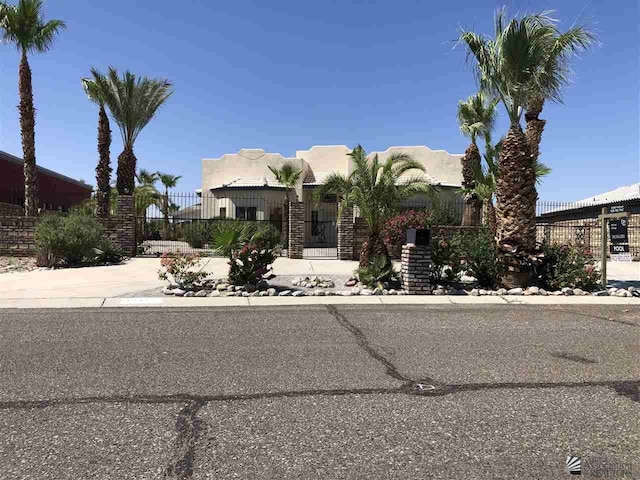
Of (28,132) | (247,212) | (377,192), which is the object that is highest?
(28,132)

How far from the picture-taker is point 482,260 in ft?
40.6

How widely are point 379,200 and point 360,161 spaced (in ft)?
4.13

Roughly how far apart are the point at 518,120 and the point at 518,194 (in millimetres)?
1909

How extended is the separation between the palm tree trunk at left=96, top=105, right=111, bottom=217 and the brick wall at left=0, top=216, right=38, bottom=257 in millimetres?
4502

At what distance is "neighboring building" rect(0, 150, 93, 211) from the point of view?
27766mm

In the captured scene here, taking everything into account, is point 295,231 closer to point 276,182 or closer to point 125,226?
point 125,226

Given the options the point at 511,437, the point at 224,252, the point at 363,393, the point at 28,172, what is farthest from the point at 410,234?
the point at 28,172

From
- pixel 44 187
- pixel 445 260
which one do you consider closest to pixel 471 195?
pixel 445 260

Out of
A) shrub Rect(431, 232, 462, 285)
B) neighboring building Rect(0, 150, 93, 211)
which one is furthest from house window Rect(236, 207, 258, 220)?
shrub Rect(431, 232, 462, 285)

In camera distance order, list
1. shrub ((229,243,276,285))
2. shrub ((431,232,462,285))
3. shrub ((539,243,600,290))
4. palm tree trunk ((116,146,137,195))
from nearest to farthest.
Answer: shrub ((229,243,276,285))
shrub ((539,243,600,290))
shrub ((431,232,462,285))
palm tree trunk ((116,146,137,195))

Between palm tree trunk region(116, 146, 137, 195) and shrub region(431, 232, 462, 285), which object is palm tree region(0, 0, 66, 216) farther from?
shrub region(431, 232, 462, 285)

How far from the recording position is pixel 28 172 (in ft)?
72.5

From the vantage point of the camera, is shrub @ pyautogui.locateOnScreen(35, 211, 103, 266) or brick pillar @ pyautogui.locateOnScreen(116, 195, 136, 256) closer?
shrub @ pyautogui.locateOnScreen(35, 211, 103, 266)

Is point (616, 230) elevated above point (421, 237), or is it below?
above
